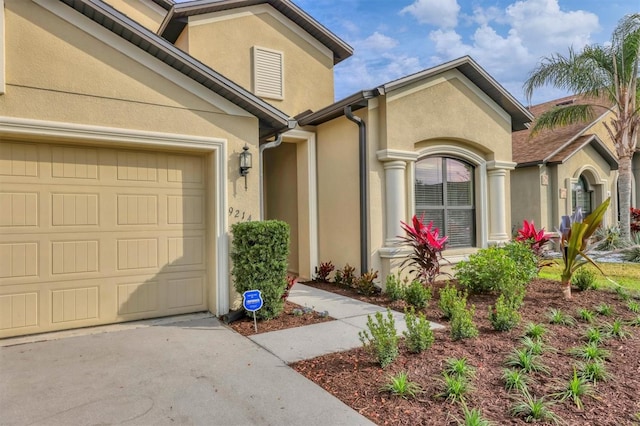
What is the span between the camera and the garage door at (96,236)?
5.08 m

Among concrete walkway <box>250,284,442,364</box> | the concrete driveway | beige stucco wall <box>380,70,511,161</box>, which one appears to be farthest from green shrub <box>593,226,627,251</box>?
the concrete driveway

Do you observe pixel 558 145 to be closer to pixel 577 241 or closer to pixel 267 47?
pixel 577 241

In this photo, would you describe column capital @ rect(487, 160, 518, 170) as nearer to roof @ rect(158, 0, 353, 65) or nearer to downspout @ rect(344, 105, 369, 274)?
downspout @ rect(344, 105, 369, 274)

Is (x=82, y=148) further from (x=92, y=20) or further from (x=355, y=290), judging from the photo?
(x=355, y=290)

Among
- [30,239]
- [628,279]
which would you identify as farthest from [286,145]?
[628,279]

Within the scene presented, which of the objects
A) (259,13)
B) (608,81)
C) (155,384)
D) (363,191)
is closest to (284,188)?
(363,191)

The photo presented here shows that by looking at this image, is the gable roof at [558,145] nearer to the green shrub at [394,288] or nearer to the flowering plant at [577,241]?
the flowering plant at [577,241]

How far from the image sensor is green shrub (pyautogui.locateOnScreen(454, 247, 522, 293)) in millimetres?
6828

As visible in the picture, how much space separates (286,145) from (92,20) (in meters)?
5.41

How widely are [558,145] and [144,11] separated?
14298 mm

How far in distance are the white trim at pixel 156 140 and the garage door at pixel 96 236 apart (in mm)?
310

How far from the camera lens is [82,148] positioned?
18.0ft

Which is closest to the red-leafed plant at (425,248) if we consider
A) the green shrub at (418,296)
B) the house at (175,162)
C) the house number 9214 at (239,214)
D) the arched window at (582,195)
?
the house at (175,162)

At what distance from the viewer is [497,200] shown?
9.53m
